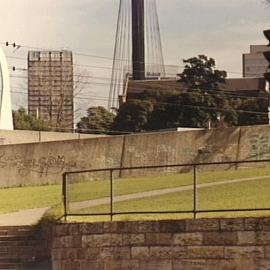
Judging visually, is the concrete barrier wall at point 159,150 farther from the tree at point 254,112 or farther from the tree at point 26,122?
the tree at point 254,112

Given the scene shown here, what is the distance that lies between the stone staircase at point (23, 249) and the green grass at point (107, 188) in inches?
67.9

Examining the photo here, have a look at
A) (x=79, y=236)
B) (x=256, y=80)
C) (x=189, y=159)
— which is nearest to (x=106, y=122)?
(x=256, y=80)

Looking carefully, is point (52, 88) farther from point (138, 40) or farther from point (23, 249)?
point (23, 249)

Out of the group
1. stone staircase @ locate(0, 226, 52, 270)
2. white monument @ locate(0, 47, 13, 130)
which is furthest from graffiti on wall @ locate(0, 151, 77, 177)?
white monument @ locate(0, 47, 13, 130)

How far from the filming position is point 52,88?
331 feet

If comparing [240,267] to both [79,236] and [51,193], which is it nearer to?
[79,236]

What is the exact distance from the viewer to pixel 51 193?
95.4 feet

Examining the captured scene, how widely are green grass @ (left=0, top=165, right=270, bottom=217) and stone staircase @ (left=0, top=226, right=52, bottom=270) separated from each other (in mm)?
1725

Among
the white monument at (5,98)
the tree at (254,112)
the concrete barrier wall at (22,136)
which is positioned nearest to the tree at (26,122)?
the white monument at (5,98)

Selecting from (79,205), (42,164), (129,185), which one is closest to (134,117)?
(42,164)

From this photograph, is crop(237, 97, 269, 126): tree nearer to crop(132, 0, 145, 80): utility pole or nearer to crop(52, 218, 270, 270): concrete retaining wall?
crop(132, 0, 145, 80): utility pole

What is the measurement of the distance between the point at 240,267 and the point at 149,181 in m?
6.92

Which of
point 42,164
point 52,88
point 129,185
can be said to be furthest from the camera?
point 52,88

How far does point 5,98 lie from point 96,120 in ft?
75.0
